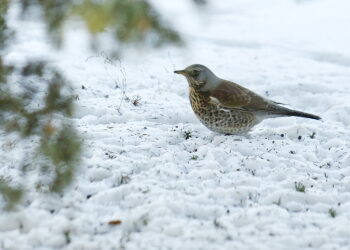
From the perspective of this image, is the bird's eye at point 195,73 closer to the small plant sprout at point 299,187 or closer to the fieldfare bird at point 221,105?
the fieldfare bird at point 221,105

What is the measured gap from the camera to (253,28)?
13.0 m

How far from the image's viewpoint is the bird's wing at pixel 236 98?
6.30 m

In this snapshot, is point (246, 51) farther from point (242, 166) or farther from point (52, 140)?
point (52, 140)

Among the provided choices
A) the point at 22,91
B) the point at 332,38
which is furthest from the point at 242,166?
the point at 332,38

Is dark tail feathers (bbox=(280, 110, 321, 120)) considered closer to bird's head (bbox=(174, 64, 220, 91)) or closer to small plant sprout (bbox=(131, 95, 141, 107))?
bird's head (bbox=(174, 64, 220, 91))

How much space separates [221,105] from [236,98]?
10.1 inches

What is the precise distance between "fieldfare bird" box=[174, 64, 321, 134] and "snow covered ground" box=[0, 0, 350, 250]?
0.21 metres

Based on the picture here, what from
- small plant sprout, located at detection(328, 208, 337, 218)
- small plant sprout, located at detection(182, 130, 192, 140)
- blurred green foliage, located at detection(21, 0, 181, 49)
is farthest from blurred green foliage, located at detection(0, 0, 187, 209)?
small plant sprout, located at detection(182, 130, 192, 140)

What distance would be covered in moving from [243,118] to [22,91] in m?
3.39

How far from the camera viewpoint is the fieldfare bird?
247 inches

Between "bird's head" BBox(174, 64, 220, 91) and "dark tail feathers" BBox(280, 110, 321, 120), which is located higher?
"bird's head" BBox(174, 64, 220, 91)

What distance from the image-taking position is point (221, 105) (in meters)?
6.29

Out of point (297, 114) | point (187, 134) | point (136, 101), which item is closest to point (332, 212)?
point (297, 114)

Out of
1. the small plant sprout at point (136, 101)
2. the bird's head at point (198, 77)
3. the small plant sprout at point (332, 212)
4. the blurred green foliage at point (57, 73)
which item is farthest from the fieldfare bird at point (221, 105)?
the blurred green foliage at point (57, 73)
